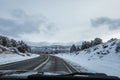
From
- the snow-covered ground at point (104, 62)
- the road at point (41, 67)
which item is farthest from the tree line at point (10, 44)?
the road at point (41, 67)

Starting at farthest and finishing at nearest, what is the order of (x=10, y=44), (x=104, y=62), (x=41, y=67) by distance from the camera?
(x=10, y=44), (x=41, y=67), (x=104, y=62)

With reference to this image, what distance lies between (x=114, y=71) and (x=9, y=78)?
12.5 meters

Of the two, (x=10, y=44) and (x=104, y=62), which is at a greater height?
(x=10, y=44)

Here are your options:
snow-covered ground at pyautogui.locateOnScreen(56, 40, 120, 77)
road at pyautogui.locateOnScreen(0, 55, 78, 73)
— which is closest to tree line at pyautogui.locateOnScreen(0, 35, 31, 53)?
snow-covered ground at pyautogui.locateOnScreen(56, 40, 120, 77)

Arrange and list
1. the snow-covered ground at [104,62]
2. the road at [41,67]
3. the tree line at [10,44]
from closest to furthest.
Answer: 1. the snow-covered ground at [104,62]
2. the road at [41,67]
3. the tree line at [10,44]

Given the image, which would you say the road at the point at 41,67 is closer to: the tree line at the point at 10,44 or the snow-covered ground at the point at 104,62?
the snow-covered ground at the point at 104,62

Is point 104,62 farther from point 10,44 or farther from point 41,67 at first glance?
point 10,44

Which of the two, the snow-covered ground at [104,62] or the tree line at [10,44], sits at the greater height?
the tree line at [10,44]

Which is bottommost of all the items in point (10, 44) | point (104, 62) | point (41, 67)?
point (41, 67)

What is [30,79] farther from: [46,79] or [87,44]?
[87,44]

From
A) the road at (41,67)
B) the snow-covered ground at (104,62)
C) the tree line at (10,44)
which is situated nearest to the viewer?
the snow-covered ground at (104,62)

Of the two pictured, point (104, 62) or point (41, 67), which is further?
point (41, 67)

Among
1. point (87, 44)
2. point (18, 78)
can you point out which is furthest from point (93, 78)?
point (87, 44)

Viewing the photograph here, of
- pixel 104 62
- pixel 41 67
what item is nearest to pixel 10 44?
pixel 41 67
